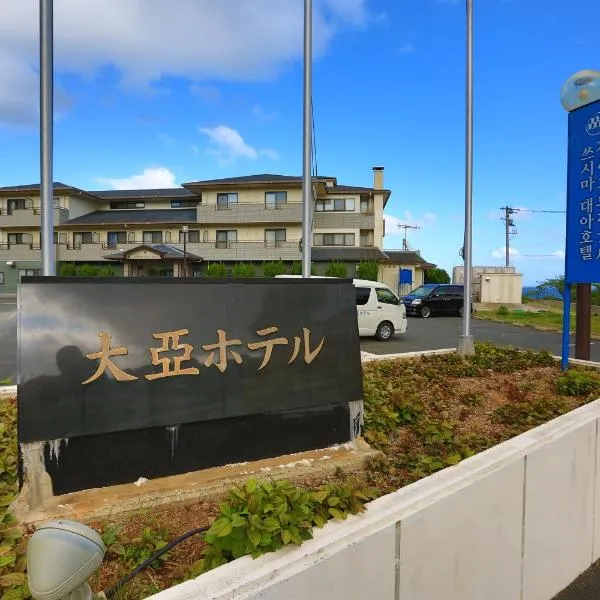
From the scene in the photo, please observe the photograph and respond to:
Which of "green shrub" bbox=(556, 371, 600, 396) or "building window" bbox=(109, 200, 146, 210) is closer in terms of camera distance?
"green shrub" bbox=(556, 371, 600, 396)

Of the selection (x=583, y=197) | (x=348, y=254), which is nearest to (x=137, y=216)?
(x=348, y=254)

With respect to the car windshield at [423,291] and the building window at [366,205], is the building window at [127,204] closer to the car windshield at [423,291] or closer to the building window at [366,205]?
the building window at [366,205]

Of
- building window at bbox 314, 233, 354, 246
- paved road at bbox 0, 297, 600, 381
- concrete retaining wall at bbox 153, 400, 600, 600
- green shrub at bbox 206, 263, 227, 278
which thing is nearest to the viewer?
concrete retaining wall at bbox 153, 400, 600, 600

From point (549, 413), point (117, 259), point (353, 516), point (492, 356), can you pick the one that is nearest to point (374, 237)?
point (117, 259)

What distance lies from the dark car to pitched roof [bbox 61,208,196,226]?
1739 cm

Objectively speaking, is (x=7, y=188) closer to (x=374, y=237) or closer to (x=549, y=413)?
(x=374, y=237)

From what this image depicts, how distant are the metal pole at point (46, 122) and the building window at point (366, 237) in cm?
2966

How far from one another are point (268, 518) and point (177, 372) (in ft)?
3.76

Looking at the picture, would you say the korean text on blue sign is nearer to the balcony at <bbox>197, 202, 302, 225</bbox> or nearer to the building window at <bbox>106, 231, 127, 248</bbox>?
the balcony at <bbox>197, 202, 302, 225</bbox>

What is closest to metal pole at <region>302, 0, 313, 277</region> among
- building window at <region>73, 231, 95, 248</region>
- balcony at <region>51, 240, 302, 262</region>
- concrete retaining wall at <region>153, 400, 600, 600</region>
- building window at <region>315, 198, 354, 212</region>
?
concrete retaining wall at <region>153, 400, 600, 600</region>

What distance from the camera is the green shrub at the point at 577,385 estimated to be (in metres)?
4.50

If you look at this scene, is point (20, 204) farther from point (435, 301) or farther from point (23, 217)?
point (435, 301)

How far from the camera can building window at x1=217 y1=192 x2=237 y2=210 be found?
31.7m

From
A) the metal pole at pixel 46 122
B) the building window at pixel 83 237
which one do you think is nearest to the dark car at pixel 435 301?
the metal pole at pixel 46 122
